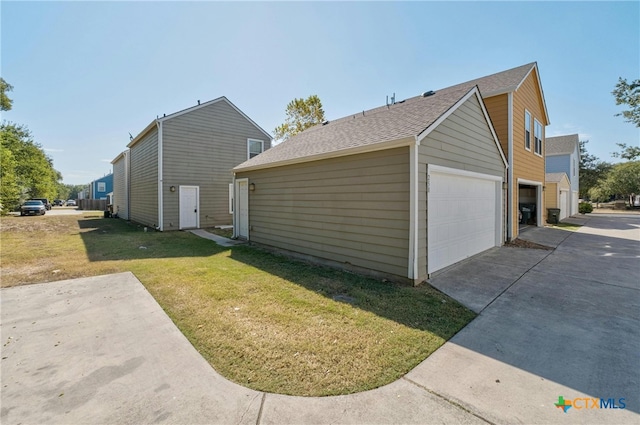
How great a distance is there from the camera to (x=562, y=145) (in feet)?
77.7

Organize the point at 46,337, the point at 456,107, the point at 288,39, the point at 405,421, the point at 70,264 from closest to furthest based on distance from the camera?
the point at 405,421
the point at 46,337
the point at 456,107
the point at 70,264
the point at 288,39

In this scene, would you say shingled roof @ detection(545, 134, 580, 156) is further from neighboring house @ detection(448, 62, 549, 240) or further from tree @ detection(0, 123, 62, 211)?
tree @ detection(0, 123, 62, 211)

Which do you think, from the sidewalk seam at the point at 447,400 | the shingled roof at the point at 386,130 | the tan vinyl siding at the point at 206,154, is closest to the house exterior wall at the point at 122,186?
the tan vinyl siding at the point at 206,154

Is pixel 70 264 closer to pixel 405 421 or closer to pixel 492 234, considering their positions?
pixel 405 421

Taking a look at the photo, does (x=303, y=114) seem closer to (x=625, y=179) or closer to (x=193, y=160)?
(x=193, y=160)

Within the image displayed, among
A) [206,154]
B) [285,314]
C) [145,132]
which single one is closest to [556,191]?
[285,314]

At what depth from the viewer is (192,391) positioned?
7.75ft

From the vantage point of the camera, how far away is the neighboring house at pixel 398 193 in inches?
208

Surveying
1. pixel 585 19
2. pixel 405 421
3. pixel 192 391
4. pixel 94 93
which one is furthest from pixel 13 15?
pixel 585 19

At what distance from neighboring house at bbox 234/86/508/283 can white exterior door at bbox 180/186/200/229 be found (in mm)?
6528

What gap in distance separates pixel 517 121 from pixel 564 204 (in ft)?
47.5

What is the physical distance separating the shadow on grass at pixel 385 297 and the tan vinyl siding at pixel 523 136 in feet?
24.8

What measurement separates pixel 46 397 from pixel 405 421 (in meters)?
2.95

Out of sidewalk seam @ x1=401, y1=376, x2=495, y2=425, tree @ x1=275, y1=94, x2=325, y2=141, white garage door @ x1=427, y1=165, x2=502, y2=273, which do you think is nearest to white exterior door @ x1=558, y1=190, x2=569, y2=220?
white garage door @ x1=427, y1=165, x2=502, y2=273
